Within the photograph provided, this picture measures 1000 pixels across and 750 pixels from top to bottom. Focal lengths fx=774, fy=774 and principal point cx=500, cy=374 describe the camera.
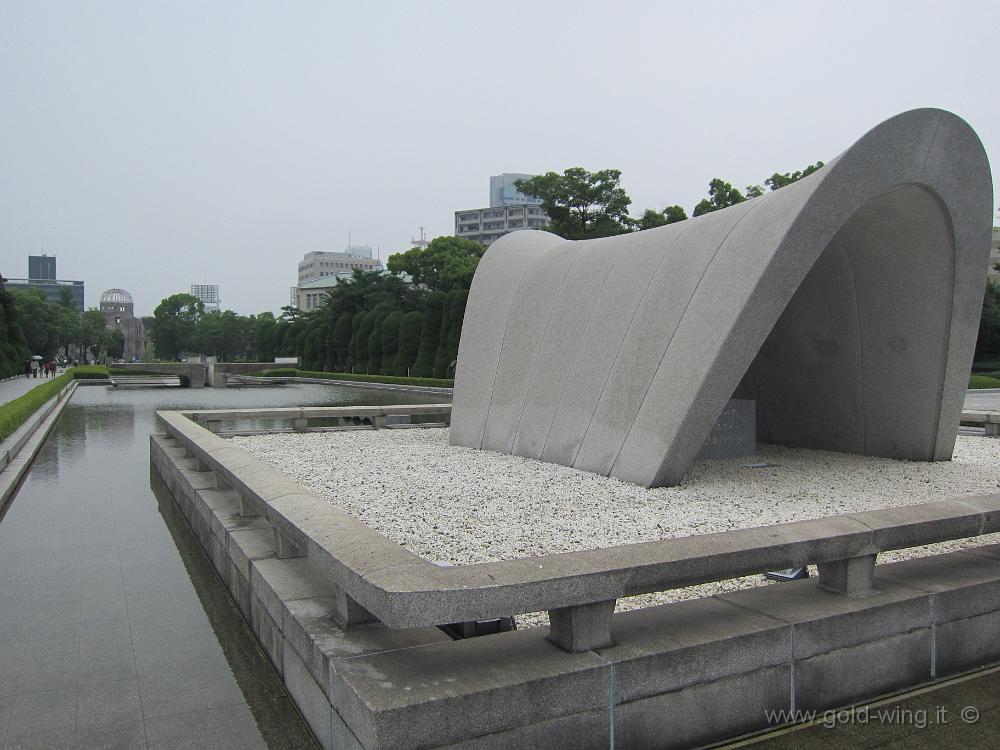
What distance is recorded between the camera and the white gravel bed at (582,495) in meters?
5.87

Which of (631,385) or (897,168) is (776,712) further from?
(897,168)

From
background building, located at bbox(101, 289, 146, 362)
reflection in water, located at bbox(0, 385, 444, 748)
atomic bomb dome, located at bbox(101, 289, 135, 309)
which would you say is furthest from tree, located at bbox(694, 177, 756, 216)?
atomic bomb dome, located at bbox(101, 289, 135, 309)

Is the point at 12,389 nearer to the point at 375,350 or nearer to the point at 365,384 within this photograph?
the point at 365,384

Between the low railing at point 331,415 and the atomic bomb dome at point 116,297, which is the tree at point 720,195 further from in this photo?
the atomic bomb dome at point 116,297

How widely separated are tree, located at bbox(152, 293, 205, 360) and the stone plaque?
95007mm

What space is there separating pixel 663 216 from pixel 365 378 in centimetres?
1822

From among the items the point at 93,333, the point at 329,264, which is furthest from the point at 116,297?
the point at 93,333

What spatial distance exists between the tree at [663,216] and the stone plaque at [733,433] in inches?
1099

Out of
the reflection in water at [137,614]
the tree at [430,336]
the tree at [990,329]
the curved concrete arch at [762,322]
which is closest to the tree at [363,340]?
the tree at [430,336]

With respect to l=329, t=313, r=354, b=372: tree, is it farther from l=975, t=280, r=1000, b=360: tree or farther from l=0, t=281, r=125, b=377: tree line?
l=975, t=280, r=1000, b=360: tree

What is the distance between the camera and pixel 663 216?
3881 cm

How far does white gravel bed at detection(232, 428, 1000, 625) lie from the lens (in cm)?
587

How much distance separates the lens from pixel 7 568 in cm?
659

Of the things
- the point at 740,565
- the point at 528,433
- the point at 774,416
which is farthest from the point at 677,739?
the point at 774,416
